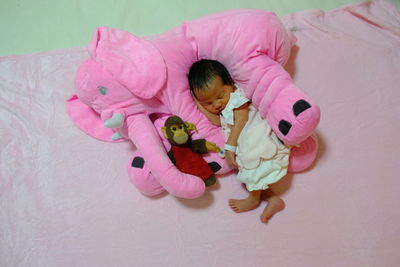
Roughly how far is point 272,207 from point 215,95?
375mm

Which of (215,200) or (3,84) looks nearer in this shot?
(215,200)

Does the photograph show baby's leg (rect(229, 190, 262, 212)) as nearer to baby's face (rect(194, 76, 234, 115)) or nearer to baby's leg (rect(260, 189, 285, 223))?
baby's leg (rect(260, 189, 285, 223))

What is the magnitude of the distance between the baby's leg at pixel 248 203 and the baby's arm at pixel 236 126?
0.10 meters

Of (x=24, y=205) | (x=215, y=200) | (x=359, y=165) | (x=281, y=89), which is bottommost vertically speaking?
(x=24, y=205)

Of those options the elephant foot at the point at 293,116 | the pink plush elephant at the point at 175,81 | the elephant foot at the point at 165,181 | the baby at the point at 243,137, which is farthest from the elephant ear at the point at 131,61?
the elephant foot at the point at 293,116

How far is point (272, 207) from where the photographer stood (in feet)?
3.25

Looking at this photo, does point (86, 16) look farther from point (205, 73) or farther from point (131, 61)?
point (205, 73)

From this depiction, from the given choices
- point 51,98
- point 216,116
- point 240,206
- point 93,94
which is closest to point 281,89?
point 216,116

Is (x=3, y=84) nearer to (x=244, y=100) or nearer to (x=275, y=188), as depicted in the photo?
(x=244, y=100)

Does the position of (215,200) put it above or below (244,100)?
below

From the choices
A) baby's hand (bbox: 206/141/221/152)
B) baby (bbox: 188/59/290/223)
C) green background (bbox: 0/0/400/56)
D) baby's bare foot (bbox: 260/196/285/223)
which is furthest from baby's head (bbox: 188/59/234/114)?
green background (bbox: 0/0/400/56)

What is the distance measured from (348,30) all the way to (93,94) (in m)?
1.02

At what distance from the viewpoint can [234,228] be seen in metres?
1.00

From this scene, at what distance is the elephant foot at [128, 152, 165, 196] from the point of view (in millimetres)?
1003
